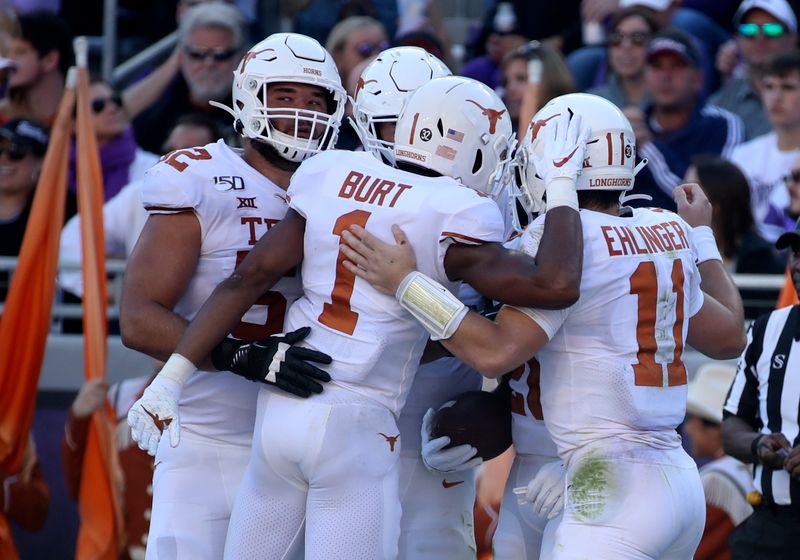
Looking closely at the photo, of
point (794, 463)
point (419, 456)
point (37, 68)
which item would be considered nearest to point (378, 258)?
point (419, 456)

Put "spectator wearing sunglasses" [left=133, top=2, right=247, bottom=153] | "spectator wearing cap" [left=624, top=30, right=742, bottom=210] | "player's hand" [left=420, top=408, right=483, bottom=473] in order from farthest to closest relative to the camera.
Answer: "spectator wearing sunglasses" [left=133, top=2, right=247, bottom=153], "spectator wearing cap" [left=624, top=30, right=742, bottom=210], "player's hand" [left=420, top=408, right=483, bottom=473]

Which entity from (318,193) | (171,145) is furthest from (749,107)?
(318,193)

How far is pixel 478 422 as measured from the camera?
4.24m

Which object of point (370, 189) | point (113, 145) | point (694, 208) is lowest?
point (113, 145)

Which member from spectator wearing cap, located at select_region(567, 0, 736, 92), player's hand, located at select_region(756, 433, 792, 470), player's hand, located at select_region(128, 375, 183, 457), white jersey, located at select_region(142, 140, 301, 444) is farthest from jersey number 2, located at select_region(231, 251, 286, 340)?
spectator wearing cap, located at select_region(567, 0, 736, 92)

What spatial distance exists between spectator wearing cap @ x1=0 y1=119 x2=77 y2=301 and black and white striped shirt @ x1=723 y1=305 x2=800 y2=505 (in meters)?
3.82

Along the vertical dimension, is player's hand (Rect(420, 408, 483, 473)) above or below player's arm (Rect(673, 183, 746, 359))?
below

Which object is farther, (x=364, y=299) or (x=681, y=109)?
(x=681, y=109)

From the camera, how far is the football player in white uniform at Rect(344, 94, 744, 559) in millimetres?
3822

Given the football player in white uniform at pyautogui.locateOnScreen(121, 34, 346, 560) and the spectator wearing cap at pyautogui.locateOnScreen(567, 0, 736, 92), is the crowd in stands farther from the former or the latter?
the football player in white uniform at pyautogui.locateOnScreen(121, 34, 346, 560)

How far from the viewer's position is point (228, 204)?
425 centimetres

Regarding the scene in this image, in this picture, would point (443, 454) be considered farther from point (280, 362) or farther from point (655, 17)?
point (655, 17)

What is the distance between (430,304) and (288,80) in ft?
3.09

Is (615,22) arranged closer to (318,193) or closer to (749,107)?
(749,107)
